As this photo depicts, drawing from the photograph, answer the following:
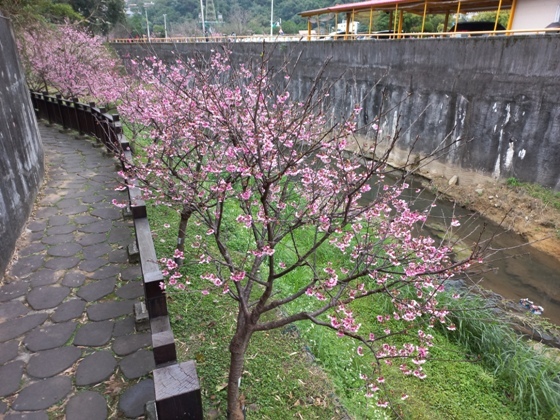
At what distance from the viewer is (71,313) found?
14.3ft

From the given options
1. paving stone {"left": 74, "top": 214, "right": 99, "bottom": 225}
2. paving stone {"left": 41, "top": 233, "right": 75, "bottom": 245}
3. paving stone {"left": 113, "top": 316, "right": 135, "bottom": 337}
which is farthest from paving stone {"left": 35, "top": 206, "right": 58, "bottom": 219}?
paving stone {"left": 113, "top": 316, "right": 135, "bottom": 337}

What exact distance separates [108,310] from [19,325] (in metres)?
0.89

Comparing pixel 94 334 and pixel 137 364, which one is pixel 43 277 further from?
pixel 137 364

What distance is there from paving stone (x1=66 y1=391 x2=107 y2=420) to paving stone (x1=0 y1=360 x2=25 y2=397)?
1.91ft

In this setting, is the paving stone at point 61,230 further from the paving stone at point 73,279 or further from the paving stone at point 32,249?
the paving stone at point 73,279

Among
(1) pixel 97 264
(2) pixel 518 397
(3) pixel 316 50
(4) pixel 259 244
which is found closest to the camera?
(4) pixel 259 244

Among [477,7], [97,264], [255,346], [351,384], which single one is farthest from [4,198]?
[477,7]

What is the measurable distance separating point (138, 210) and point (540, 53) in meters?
12.7

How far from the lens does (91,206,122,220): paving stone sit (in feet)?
21.9

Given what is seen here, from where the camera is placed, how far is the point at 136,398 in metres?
3.34

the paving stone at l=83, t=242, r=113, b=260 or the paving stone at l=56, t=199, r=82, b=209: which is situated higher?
the paving stone at l=56, t=199, r=82, b=209

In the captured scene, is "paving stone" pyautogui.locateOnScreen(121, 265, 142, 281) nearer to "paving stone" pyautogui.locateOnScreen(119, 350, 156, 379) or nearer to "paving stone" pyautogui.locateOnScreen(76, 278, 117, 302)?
"paving stone" pyautogui.locateOnScreen(76, 278, 117, 302)

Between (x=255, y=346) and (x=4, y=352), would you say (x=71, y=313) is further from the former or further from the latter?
(x=255, y=346)

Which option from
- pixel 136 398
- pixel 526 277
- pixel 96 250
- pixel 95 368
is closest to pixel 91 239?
pixel 96 250
